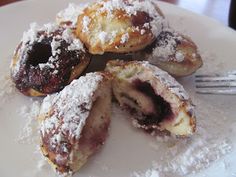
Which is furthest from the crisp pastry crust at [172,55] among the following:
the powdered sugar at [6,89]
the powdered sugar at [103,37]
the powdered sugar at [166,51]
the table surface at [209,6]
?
the table surface at [209,6]

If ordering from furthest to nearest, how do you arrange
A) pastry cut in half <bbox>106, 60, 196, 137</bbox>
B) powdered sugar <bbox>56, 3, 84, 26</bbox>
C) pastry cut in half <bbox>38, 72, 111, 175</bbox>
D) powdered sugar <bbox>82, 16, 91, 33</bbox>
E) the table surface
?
1. the table surface
2. powdered sugar <bbox>56, 3, 84, 26</bbox>
3. powdered sugar <bbox>82, 16, 91, 33</bbox>
4. pastry cut in half <bbox>106, 60, 196, 137</bbox>
5. pastry cut in half <bbox>38, 72, 111, 175</bbox>

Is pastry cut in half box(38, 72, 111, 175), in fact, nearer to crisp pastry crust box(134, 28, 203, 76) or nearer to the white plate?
the white plate

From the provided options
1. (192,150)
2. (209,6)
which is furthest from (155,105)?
(209,6)

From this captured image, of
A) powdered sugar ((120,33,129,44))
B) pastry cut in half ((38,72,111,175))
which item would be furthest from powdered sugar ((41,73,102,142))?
powdered sugar ((120,33,129,44))

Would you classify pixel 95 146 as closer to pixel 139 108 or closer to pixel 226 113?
pixel 139 108

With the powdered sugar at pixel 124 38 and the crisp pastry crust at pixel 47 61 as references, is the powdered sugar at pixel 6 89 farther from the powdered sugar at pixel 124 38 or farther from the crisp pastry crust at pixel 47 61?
Answer: the powdered sugar at pixel 124 38

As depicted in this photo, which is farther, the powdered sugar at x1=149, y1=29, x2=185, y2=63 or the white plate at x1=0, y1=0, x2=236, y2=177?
the powdered sugar at x1=149, y1=29, x2=185, y2=63

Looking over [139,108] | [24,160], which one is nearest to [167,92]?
[139,108]
